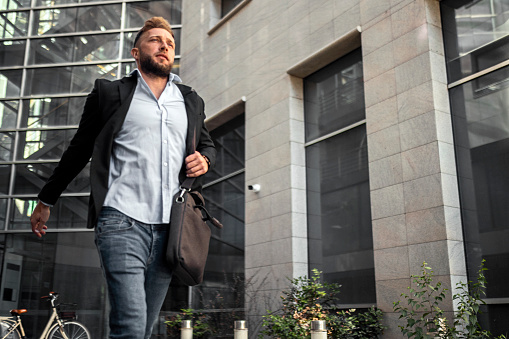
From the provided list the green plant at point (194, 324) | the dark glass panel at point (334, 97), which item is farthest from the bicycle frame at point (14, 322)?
the dark glass panel at point (334, 97)

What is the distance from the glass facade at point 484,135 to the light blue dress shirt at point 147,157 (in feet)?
18.5

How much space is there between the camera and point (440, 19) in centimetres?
824

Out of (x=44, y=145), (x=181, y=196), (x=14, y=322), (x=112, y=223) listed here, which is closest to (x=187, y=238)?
(x=181, y=196)

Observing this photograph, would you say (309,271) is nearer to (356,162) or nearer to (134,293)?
(356,162)

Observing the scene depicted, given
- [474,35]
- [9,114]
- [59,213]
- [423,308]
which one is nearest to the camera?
[423,308]

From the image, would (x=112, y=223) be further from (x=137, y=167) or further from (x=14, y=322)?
(x=14, y=322)

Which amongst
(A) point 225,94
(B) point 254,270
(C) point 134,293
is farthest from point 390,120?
(C) point 134,293

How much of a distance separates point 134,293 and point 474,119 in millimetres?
6573

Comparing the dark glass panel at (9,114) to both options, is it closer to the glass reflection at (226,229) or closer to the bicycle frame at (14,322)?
the bicycle frame at (14,322)

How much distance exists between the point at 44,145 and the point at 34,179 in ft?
3.43

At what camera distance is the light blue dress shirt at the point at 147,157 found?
2346mm

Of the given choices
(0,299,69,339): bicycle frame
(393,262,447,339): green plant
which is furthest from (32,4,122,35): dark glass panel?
(393,262,447,339): green plant

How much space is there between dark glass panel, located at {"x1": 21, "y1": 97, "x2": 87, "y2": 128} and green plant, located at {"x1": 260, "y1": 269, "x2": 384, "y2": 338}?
31.8 ft

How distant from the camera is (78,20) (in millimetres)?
17172
